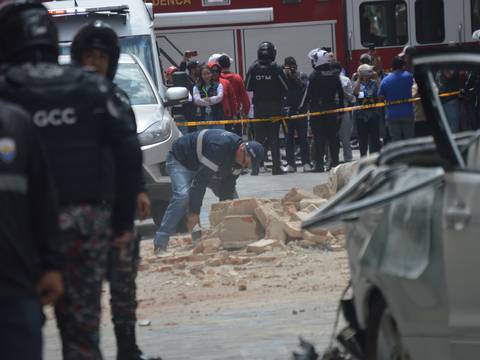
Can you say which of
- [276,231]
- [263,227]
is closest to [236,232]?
[263,227]

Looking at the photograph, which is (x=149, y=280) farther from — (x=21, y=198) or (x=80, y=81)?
(x=21, y=198)

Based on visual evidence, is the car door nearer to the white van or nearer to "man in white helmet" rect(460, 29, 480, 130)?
the white van

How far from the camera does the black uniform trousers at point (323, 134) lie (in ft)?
70.5

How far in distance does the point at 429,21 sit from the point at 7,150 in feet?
75.4

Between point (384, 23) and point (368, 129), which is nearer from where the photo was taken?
point (368, 129)

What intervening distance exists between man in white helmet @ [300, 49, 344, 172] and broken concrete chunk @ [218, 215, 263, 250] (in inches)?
336

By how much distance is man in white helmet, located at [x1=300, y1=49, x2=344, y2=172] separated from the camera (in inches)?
833

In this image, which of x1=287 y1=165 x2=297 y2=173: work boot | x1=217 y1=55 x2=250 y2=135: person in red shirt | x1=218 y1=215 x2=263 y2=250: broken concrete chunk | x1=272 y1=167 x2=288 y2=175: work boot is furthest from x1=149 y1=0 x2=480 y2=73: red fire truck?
x1=218 y1=215 x2=263 y2=250: broken concrete chunk

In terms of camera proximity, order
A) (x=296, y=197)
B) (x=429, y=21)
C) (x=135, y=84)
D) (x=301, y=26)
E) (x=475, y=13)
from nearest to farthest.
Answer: (x=296, y=197) → (x=135, y=84) → (x=301, y=26) → (x=475, y=13) → (x=429, y=21)

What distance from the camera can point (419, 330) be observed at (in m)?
5.42

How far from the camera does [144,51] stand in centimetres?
1722

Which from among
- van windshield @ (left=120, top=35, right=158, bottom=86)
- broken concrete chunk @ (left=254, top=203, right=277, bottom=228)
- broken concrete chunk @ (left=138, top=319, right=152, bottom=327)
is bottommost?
broken concrete chunk @ (left=254, top=203, right=277, bottom=228)

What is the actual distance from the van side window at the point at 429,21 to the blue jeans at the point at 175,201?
14484 mm

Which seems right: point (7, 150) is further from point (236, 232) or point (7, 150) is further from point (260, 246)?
point (236, 232)
